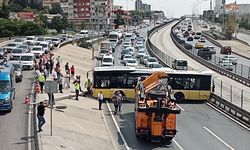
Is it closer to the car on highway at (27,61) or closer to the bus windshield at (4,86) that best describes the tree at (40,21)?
the car on highway at (27,61)

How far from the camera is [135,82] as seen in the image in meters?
37.8

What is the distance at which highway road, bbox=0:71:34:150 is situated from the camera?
22031 millimetres

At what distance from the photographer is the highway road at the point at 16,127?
72.3ft

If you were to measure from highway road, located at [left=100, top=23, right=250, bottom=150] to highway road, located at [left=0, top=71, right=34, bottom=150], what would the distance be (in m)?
4.98

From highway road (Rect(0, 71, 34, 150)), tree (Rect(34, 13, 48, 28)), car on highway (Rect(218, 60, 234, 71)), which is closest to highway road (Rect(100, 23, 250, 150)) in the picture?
highway road (Rect(0, 71, 34, 150))

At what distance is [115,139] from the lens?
26469 millimetres


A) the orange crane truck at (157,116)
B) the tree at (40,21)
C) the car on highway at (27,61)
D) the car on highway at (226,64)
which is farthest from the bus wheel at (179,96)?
the tree at (40,21)

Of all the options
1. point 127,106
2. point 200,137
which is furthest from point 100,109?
point 200,137

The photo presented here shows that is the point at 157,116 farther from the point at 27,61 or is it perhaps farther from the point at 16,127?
the point at 27,61

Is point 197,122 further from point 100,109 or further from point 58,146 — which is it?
point 58,146

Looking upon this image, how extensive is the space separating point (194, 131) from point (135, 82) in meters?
10.1

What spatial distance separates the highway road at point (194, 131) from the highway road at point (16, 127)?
4.98 meters

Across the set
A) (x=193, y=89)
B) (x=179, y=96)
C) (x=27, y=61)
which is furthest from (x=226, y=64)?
(x=27, y=61)

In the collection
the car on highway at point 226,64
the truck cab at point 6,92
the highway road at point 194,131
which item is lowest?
the highway road at point 194,131
